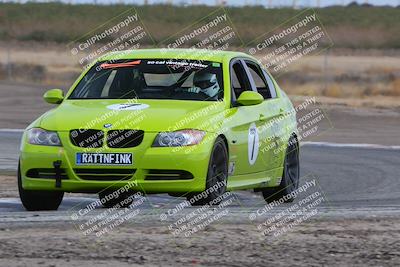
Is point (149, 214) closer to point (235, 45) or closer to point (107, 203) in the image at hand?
point (107, 203)

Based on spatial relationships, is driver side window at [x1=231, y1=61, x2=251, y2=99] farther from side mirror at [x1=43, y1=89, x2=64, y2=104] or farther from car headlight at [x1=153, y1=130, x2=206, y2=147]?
car headlight at [x1=153, y1=130, x2=206, y2=147]

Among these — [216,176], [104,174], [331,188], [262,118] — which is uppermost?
[262,118]

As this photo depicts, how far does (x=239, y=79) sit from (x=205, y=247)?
496 cm

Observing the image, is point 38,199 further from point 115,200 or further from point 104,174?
point 115,200

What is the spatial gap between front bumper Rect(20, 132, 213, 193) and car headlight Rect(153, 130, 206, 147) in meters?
A: 0.04

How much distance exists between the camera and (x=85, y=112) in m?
11.2

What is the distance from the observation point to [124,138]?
10.8 m

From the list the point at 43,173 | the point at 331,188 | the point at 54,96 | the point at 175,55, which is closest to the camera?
the point at 43,173

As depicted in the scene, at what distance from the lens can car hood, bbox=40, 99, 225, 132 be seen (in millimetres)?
10883

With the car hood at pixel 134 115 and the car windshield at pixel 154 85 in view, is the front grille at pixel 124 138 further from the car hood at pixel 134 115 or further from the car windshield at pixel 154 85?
the car windshield at pixel 154 85

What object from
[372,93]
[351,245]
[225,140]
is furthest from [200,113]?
[372,93]

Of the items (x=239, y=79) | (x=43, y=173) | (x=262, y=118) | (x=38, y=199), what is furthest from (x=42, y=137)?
(x=239, y=79)

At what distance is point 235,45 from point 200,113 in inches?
Result: 2436

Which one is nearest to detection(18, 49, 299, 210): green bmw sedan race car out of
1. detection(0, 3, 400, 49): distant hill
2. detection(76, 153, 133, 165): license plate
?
detection(76, 153, 133, 165): license plate
